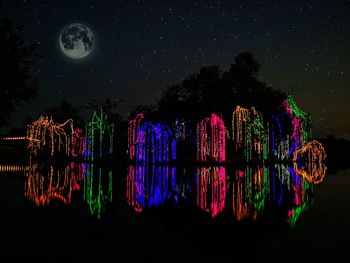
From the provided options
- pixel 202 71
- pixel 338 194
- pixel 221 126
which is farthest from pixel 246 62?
pixel 338 194

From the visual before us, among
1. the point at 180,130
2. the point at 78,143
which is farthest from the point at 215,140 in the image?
the point at 78,143

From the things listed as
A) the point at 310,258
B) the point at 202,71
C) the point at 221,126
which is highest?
the point at 202,71

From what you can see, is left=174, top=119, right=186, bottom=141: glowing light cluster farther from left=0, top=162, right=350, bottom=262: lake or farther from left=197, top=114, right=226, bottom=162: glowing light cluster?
left=0, top=162, right=350, bottom=262: lake

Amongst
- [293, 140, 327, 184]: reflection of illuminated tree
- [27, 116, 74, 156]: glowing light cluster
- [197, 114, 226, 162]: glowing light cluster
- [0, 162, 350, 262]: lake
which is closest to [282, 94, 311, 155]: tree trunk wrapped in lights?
[293, 140, 327, 184]: reflection of illuminated tree

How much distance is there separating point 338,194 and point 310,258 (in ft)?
23.4

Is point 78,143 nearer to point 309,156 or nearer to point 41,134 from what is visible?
point 41,134

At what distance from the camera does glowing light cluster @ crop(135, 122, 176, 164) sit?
28812 millimetres

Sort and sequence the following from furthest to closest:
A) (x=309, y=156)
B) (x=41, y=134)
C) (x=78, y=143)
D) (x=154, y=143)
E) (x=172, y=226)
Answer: (x=78, y=143) < (x=41, y=134) < (x=309, y=156) < (x=154, y=143) < (x=172, y=226)

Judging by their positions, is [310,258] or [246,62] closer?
[310,258]

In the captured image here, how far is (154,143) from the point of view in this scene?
29.7m

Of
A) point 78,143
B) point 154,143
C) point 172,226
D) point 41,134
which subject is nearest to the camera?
point 172,226

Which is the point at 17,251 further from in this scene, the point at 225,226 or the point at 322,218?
the point at 322,218

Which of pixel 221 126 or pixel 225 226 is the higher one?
pixel 221 126

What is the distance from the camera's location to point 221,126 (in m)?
27.7
